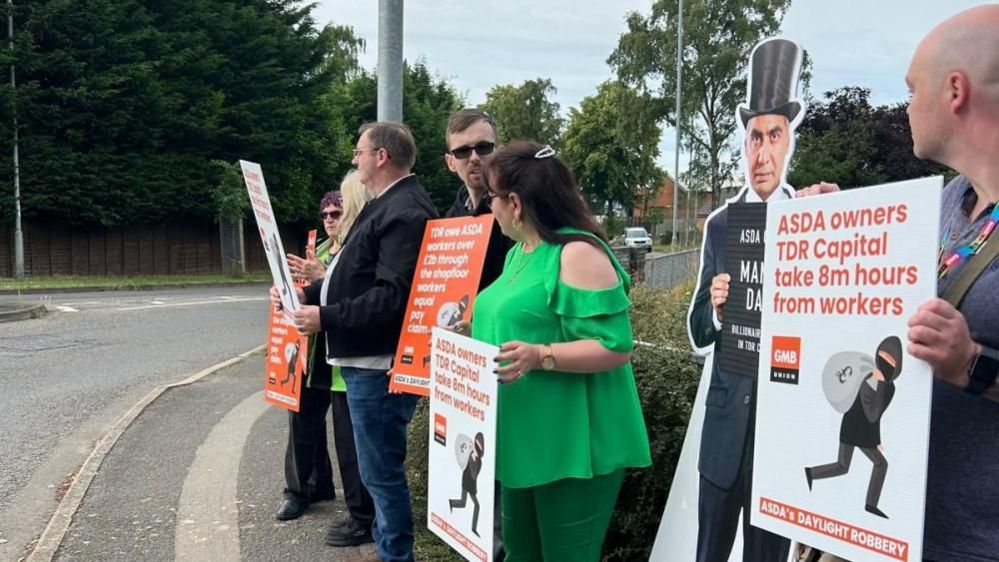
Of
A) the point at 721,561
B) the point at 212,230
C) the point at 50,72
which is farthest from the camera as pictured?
the point at 212,230

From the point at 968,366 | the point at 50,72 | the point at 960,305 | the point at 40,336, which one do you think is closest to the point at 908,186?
the point at 960,305

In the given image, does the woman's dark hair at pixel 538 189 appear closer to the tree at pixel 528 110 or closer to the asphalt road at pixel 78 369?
the asphalt road at pixel 78 369

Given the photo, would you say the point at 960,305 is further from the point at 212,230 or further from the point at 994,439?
the point at 212,230

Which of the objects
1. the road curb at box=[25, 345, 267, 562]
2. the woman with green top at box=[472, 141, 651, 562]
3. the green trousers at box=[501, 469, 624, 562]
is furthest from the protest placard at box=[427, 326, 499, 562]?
the road curb at box=[25, 345, 267, 562]

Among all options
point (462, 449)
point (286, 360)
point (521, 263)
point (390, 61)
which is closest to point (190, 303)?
point (390, 61)

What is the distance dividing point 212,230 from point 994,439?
105 ft

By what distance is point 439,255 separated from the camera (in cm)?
332

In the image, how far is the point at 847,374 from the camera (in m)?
1.66

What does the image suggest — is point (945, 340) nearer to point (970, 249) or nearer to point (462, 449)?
point (970, 249)

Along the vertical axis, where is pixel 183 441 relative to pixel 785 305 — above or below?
below

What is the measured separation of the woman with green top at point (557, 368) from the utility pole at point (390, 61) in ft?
10.5

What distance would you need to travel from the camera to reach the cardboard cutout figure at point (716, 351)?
270cm

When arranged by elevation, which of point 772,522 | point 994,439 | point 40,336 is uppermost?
point 994,439

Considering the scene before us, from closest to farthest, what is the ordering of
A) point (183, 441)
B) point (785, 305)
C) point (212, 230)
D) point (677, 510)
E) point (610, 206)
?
point (785, 305) < point (677, 510) < point (183, 441) < point (212, 230) < point (610, 206)
